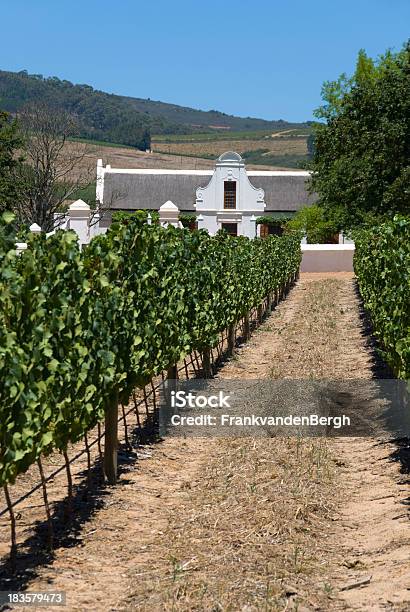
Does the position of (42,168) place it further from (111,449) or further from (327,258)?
(111,449)

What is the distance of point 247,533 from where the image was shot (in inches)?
307

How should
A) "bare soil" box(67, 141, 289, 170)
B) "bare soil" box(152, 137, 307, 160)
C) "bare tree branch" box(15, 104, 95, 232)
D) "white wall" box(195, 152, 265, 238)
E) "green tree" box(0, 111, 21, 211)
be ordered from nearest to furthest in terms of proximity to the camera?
1. "green tree" box(0, 111, 21, 211)
2. "bare tree branch" box(15, 104, 95, 232)
3. "white wall" box(195, 152, 265, 238)
4. "bare soil" box(67, 141, 289, 170)
5. "bare soil" box(152, 137, 307, 160)

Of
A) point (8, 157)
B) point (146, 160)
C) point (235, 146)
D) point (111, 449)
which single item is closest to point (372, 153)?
point (8, 157)

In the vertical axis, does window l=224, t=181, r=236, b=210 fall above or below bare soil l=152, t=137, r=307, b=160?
below

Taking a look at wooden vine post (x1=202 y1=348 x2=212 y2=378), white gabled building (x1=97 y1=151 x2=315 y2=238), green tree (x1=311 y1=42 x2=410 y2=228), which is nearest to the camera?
wooden vine post (x1=202 y1=348 x2=212 y2=378)

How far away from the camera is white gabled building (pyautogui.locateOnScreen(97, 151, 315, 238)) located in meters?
67.4

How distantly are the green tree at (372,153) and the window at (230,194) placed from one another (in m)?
23.5

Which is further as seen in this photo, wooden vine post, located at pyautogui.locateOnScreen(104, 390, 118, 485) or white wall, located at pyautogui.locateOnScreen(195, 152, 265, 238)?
white wall, located at pyautogui.locateOnScreen(195, 152, 265, 238)

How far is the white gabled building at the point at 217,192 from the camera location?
67.4 m

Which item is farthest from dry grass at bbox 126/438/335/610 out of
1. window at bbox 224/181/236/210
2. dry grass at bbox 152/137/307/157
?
dry grass at bbox 152/137/307/157

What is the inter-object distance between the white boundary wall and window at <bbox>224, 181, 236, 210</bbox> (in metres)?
17.6

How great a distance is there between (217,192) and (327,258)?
63.1ft

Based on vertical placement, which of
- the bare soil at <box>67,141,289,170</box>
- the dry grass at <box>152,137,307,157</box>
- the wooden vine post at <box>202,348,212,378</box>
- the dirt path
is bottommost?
the dirt path

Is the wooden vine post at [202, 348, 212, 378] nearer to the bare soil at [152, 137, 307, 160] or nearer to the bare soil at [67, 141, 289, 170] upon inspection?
the bare soil at [67, 141, 289, 170]
